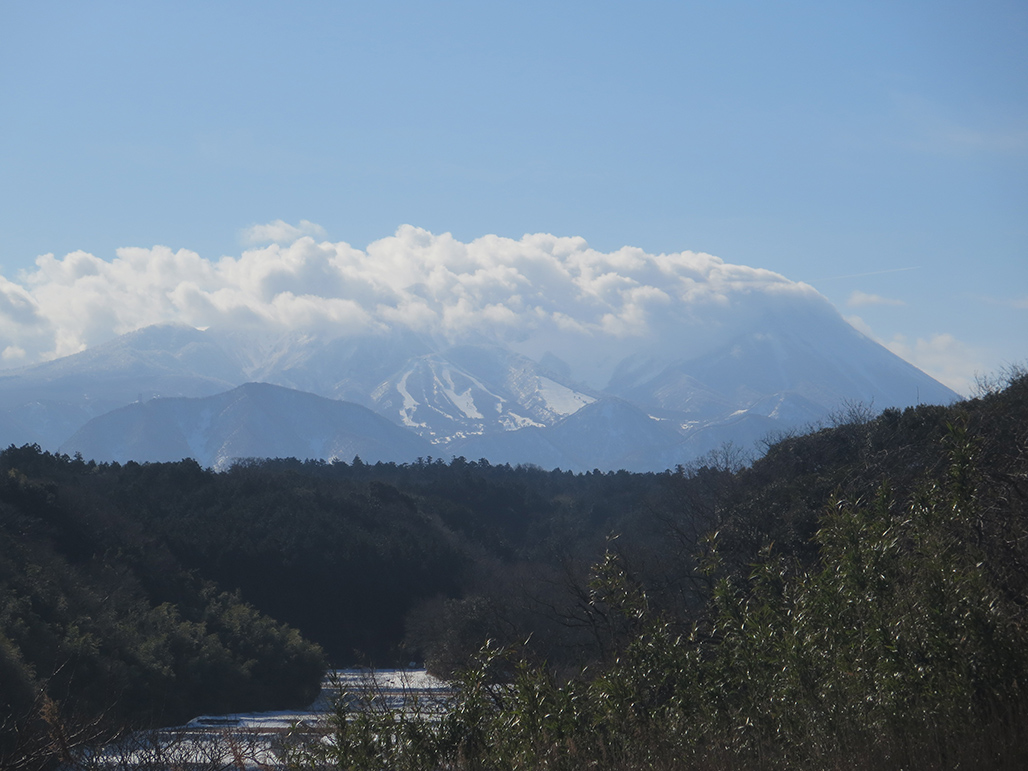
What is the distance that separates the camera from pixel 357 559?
50500mm

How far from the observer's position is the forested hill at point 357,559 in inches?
557

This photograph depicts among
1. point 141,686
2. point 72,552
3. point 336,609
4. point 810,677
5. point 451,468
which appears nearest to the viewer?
point 810,677

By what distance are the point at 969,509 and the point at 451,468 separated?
265 feet

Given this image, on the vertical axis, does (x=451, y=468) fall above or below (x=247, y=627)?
above

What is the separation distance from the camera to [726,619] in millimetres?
9344

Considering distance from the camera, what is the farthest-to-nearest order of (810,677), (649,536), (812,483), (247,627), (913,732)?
(649,536) → (247,627) → (812,483) → (810,677) → (913,732)

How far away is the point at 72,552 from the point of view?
125ft

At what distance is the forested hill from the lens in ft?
46.4

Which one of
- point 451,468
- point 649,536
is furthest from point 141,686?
point 451,468

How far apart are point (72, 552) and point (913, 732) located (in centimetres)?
3939

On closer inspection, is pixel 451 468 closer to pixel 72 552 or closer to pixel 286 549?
pixel 286 549

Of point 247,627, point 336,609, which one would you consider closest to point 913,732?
point 247,627

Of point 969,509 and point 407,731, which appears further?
point 969,509

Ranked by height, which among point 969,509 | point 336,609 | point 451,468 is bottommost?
point 336,609
